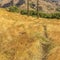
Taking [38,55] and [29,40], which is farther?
[29,40]

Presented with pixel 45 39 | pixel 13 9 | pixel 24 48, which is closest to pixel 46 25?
pixel 45 39

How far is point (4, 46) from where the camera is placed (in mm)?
61938

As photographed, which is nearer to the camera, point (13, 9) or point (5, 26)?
point (5, 26)

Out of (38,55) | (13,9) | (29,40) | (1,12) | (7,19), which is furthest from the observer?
(13,9)

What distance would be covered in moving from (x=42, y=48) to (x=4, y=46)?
834 cm

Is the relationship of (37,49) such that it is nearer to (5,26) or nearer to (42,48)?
(42,48)

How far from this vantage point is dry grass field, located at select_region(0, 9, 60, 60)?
5878cm

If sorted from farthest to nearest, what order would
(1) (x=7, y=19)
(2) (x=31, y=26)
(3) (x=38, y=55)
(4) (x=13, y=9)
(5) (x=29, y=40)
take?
(4) (x=13, y=9) < (1) (x=7, y=19) < (2) (x=31, y=26) < (5) (x=29, y=40) < (3) (x=38, y=55)

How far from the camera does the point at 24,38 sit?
2502 inches

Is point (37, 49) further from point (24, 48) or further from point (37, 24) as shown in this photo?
point (37, 24)

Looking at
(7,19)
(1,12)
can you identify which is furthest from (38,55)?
(1,12)

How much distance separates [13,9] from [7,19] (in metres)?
15.3

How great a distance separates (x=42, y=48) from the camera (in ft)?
199

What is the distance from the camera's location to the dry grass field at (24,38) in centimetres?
5878
